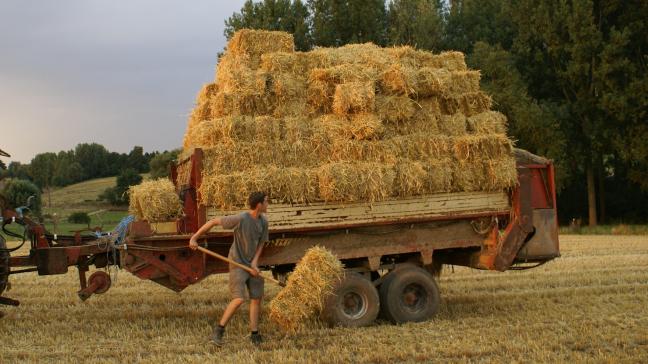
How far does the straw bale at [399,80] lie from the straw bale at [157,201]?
325cm

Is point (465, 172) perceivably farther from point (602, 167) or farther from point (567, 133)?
point (602, 167)

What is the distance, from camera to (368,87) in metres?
9.08

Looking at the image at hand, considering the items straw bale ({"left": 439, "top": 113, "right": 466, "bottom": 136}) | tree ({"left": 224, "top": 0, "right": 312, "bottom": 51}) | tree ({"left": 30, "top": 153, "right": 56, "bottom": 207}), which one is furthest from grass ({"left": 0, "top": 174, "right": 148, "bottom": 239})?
straw bale ({"left": 439, "top": 113, "right": 466, "bottom": 136})

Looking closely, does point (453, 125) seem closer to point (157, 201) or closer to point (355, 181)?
point (355, 181)

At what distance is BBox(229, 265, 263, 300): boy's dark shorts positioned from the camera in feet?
25.1

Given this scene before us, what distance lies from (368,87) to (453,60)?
2137 mm

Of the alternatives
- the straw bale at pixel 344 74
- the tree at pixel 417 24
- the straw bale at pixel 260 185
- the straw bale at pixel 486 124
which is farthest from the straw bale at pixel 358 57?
the tree at pixel 417 24

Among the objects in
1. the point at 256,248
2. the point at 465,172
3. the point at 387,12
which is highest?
the point at 387,12

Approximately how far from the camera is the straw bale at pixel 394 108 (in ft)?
30.4

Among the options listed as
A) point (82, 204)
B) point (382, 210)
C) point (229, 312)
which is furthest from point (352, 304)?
point (82, 204)

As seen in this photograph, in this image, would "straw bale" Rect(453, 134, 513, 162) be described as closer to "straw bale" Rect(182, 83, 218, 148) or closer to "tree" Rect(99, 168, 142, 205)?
"straw bale" Rect(182, 83, 218, 148)

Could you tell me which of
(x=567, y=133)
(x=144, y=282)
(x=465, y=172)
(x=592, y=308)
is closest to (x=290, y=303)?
(x=465, y=172)

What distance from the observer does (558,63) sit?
3225 cm

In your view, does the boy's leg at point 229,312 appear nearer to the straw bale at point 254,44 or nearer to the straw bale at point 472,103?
the straw bale at point 254,44
